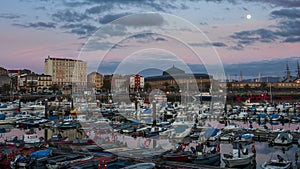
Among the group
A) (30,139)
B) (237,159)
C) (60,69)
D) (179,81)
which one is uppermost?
(60,69)

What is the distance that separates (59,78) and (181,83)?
38210 mm

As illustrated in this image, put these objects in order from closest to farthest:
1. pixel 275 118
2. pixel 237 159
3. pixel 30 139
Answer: pixel 237 159, pixel 30 139, pixel 275 118

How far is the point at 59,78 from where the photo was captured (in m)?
90.2

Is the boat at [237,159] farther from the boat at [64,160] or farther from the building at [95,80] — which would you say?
the building at [95,80]

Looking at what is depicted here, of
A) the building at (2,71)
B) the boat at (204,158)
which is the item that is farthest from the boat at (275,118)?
the building at (2,71)

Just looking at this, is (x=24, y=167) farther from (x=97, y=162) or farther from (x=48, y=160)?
(x=97, y=162)

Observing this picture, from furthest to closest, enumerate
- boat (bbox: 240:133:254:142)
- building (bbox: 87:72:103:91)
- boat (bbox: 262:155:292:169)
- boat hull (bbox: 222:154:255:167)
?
building (bbox: 87:72:103:91), boat (bbox: 240:133:254:142), boat hull (bbox: 222:154:255:167), boat (bbox: 262:155:292:169)

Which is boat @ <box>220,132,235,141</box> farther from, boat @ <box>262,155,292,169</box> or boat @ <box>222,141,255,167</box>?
boat @ <box>262,155,292,169</box>

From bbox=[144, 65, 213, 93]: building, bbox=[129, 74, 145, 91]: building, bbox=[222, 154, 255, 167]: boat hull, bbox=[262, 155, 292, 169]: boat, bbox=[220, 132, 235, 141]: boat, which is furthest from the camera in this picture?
bbox=[129, 74, 145, 91]: building

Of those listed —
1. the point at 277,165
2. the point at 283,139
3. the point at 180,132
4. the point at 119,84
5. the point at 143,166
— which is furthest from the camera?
the point at 119,84

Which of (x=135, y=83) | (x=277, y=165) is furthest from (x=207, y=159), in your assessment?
(x=135, y=83)

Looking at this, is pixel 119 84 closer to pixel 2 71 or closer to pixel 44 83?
pixel 44 83

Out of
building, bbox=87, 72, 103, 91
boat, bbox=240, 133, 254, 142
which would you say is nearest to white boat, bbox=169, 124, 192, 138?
boat, bbox=240, 133, 254, 142

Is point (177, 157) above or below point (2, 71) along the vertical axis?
below
